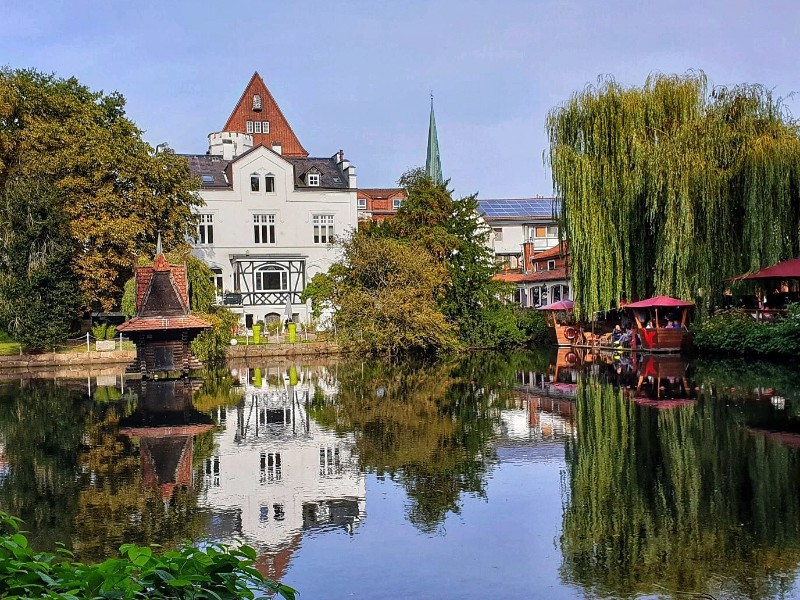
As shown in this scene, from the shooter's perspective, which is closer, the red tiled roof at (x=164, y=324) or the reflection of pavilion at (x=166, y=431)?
the reflection of pavilion at (x=166, y=431)

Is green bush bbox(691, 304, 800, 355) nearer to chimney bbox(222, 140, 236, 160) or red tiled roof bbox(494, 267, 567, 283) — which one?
red tiled roof bbox(494, 267, 567, 283)

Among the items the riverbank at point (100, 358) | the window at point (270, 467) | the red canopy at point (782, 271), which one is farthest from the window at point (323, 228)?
the window at point (270, 467)

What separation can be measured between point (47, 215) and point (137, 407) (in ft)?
71.1

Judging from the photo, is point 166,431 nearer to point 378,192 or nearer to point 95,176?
point 95,176

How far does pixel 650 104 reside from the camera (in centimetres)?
3422

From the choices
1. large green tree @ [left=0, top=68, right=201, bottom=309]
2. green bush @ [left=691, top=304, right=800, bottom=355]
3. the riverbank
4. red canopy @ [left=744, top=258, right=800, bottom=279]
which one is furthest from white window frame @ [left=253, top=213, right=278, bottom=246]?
red canopy @ [left=744, top=258, right=800, bottom=279]

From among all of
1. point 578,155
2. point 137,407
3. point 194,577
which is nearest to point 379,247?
point 578,155

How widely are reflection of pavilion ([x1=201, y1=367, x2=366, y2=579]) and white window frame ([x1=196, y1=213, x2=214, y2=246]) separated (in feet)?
113

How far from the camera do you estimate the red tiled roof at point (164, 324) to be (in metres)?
25.5

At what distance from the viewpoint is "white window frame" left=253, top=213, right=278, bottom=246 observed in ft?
173

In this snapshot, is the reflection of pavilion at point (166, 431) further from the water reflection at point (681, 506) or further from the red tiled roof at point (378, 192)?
the red tiled roof at point (378, 192)

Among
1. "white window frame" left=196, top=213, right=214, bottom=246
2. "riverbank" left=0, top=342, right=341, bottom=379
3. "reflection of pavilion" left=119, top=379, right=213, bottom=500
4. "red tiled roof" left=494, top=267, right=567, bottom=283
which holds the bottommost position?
"reflection of pavilion" left=119, top=379, right=213, bottom=500

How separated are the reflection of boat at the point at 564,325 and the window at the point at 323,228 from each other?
16856 mm

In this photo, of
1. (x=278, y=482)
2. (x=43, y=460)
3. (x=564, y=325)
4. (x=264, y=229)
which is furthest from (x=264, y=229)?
(x=278, y=482)
